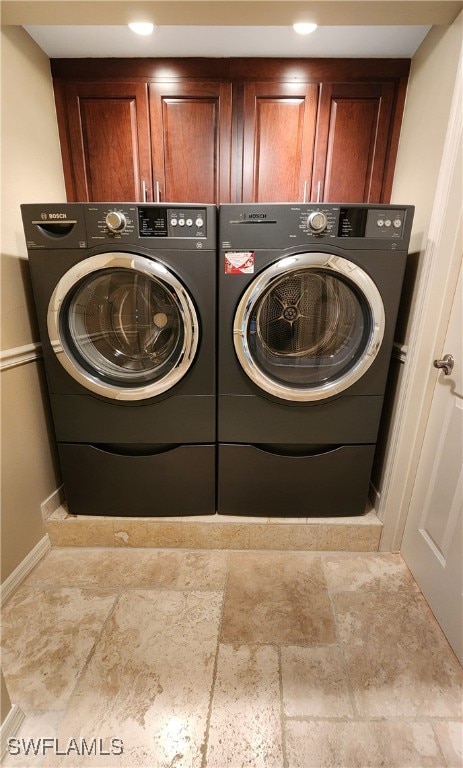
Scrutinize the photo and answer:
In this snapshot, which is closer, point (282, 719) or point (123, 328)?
point (282, 719)

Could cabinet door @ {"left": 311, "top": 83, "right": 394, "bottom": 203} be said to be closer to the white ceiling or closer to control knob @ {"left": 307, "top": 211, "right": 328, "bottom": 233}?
the white ceiling

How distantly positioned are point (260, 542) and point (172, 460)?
576mm

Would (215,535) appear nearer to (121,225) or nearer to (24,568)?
(24,568)

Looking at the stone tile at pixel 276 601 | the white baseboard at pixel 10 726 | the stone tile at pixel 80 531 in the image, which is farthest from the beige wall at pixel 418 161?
the white baseboard at pixel 10 726

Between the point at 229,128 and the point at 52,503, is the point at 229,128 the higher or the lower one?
the higher one

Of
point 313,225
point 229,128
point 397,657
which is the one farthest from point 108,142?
point 397,657

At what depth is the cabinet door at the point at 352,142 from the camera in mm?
1459

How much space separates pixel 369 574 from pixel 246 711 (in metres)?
0.73

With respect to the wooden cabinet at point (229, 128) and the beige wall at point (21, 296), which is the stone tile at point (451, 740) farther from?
the wooden cabinet at point (229, 128)

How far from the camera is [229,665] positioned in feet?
3.33

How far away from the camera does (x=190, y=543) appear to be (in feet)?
4.84

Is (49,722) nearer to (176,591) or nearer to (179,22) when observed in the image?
(176,591)

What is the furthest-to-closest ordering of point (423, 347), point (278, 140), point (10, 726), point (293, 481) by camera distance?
point (278, 140) → point (293, 481) → point (423, 347) → point (10, 726)

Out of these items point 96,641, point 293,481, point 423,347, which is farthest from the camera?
point 293,481
